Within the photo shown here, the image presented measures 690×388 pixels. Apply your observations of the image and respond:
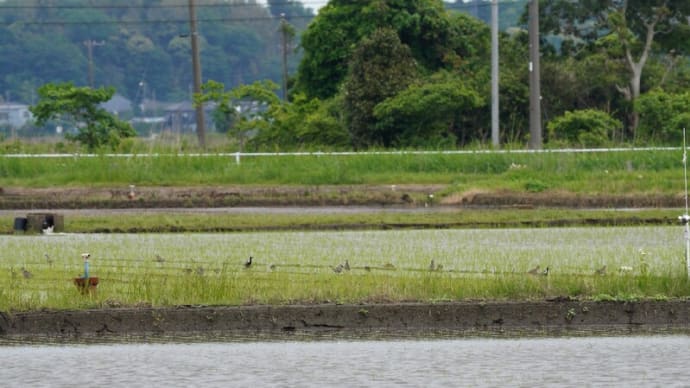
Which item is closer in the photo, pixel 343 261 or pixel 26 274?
pixel 26 274

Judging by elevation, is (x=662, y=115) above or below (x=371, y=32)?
below

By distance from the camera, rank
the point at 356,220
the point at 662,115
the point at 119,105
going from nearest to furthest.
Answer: the point at 356,220 → the point at 662,115 → the point at 119,105

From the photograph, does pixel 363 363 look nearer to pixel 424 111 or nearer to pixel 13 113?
pixel 424 111

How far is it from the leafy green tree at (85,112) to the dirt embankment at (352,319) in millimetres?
27265

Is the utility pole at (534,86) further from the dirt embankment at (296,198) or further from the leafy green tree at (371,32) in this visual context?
the leafy green tree at (371,32)

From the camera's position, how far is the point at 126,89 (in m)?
121

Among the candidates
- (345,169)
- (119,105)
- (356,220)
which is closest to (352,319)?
(356,220)

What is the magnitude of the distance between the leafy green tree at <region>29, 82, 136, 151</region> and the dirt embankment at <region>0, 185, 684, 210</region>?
308 inches

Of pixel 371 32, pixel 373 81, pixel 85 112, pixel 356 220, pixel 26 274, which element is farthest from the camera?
pixel 371 32

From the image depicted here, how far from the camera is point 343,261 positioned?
18781 millimetres

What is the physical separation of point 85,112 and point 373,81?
340 inches

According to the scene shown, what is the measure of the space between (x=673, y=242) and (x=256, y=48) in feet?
362

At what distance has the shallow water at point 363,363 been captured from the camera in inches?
465

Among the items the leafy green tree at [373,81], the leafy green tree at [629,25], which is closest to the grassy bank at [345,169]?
the leafy green tree at [373,81]
